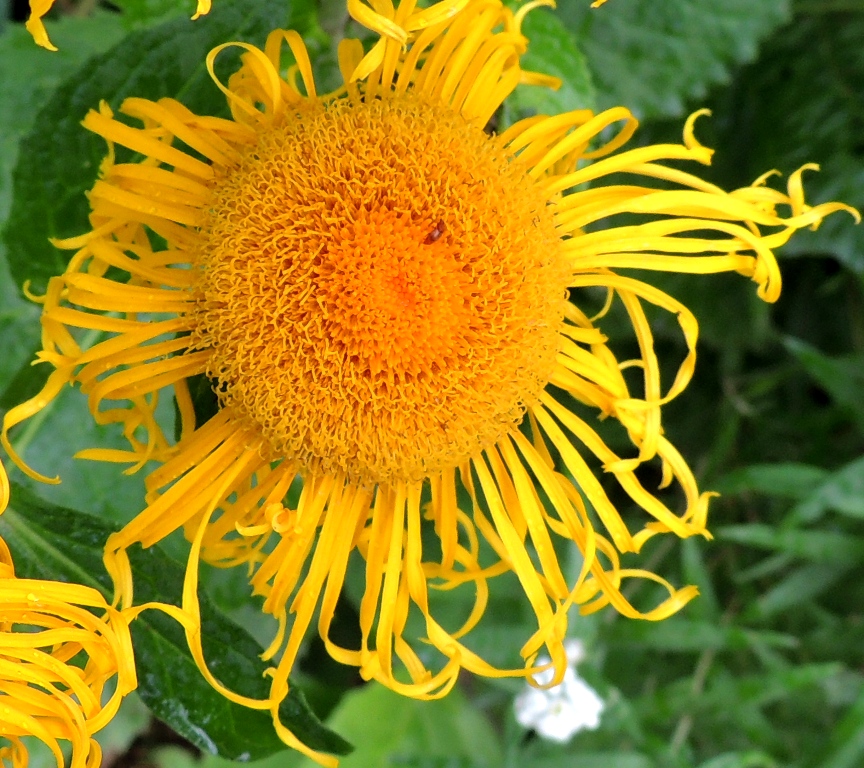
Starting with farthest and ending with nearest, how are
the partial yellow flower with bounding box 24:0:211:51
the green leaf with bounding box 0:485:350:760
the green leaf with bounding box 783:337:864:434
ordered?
the green leaf with bounding box 783:337:864:434 → the green leaf with bounding box 0:485:350:760 → the partial yellow flower with bounding box 24:0:211:51

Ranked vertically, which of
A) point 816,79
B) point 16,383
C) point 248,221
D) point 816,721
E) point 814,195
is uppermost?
point 816,79

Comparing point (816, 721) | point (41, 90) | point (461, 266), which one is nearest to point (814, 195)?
point (816, 721)

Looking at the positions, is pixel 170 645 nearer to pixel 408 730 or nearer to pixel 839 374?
pixel 408 730

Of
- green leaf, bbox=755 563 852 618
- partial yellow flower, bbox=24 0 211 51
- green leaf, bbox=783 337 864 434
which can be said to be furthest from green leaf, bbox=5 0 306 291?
green leaf, bbox=755 563 852 618

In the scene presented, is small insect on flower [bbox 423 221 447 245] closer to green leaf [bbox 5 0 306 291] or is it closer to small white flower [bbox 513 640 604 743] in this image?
green leaf [bbox 5 0 306 291]

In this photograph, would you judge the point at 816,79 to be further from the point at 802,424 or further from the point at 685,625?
the point at 685,625

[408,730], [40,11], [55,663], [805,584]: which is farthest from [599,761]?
[40,11]

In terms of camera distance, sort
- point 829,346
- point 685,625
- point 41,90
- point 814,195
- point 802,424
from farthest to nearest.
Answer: point 829,346, point 802,424, point 814,195, point 685,625, point 41,90
